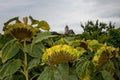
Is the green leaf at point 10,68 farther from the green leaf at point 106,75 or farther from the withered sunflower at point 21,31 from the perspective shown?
the green leaf at point 106,75

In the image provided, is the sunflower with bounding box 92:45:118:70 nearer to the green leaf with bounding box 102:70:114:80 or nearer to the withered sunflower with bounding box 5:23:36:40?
the green leaf with bounding box 102:70:114:80

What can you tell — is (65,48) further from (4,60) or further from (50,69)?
(4,60)

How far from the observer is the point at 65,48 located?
2.53m

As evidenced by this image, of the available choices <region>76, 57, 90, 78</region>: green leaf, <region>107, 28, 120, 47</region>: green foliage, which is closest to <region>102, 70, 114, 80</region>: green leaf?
<region>76, 57, 90, 78</region>: green leaf

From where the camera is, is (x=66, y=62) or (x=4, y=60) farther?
(x=4, y=60)

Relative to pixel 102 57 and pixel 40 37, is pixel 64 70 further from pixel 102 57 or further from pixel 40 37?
pixel 102 57

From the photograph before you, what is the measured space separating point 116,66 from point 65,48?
94 centimetres

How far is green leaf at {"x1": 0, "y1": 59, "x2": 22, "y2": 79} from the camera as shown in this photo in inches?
104

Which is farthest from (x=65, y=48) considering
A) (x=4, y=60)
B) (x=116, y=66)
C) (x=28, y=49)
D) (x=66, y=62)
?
(x=116, y=66)

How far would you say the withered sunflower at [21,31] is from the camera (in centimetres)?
265

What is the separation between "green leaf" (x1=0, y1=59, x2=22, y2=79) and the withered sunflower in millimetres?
178

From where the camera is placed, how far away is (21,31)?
2.66 meters

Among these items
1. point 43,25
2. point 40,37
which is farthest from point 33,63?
point 43,25

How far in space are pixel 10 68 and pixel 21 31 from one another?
27 centimetres
